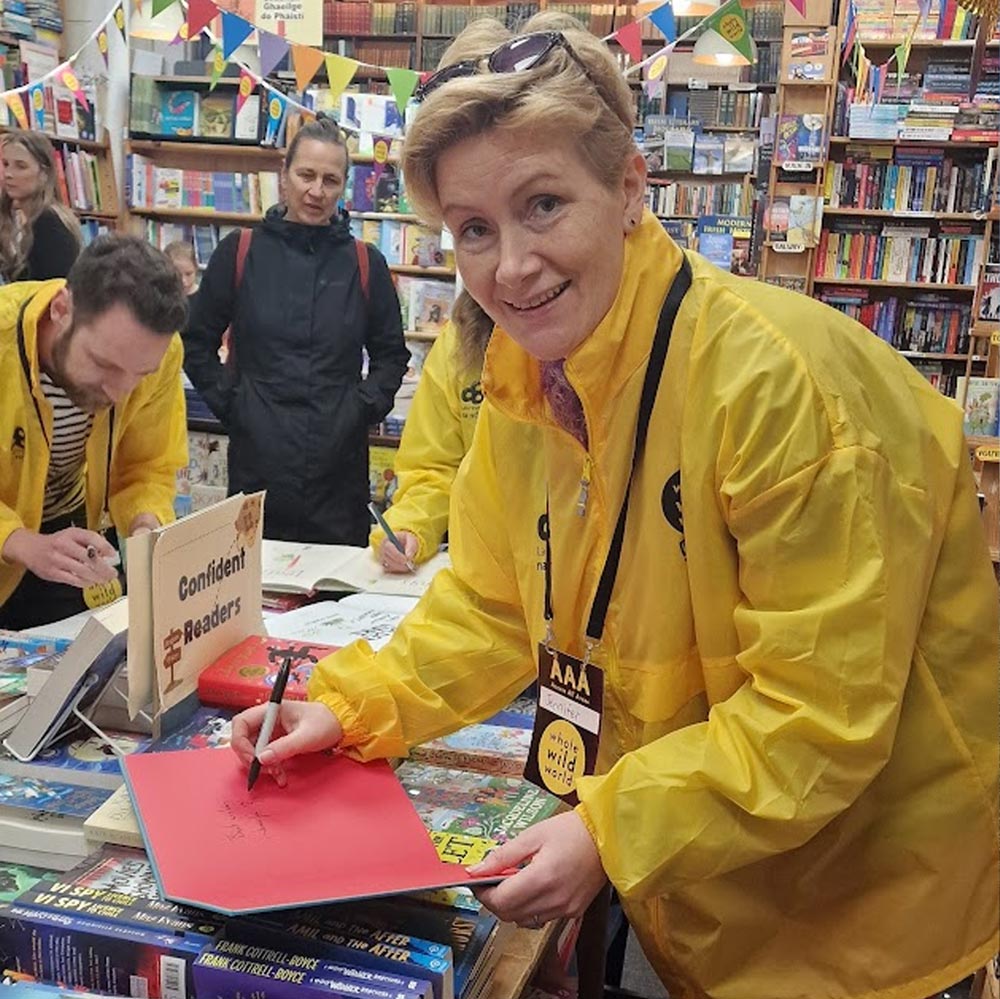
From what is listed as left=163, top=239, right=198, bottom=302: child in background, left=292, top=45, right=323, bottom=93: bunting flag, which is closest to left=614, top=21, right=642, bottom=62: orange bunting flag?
left=292, top=45, right=323, bottom=93: bunting flag

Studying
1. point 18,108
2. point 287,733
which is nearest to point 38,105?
point 18,108

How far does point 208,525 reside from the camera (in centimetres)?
152

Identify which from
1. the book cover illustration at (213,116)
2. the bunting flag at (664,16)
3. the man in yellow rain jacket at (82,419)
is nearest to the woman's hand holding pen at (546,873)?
the man in yellow rain jacket at (82,419)

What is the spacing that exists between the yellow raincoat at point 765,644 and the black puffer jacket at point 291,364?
2.05 m

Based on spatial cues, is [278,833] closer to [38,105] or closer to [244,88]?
[244,88]

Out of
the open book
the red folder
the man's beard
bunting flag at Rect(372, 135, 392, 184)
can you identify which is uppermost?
bunting flag at Rect(372, 135, 392, 184)

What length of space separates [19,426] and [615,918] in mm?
1451

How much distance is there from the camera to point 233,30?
14.0 feet

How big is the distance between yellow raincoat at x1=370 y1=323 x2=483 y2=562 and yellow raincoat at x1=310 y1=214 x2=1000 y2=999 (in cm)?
109

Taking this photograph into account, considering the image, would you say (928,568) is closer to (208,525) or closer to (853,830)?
(853,830)

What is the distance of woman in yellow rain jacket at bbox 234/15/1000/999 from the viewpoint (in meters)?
0.92

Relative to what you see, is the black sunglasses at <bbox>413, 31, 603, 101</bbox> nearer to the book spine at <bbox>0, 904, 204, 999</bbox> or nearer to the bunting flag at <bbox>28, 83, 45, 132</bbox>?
the book spine at <bbox>0, 904, 204, 999</bbox>

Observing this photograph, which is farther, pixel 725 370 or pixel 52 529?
pixel 52 529

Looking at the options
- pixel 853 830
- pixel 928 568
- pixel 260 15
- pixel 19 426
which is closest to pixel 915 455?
pixel 928 568
